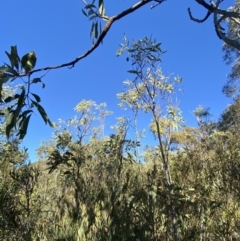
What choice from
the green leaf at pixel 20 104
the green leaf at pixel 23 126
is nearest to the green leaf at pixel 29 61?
the green leaf at pixel 20 104

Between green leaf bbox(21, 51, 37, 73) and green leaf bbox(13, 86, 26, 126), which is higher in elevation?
green leaf bbox(21, 51, 37, 73)

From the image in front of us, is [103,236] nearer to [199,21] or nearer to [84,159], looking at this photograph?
[84,159]

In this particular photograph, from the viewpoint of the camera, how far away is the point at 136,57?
11.5ft

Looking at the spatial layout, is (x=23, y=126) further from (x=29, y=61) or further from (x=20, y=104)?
(x=29, y=61)

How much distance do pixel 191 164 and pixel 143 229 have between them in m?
1.13

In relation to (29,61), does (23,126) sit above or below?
below

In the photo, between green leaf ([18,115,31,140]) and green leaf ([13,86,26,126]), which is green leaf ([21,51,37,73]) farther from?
green leaf ([18,115,31,140])

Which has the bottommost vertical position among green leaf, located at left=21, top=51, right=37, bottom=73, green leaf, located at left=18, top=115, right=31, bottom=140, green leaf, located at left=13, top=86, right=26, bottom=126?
green leaf, located at left=18, top=115, right=31, bottom=140

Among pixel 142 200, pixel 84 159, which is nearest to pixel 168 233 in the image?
pixel 142 200

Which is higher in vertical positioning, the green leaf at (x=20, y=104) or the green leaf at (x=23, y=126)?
the green leaf at (x=20, y=104)

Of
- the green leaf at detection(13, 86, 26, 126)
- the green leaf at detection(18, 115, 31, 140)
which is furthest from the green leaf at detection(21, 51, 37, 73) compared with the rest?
the green leaf at detection(18, 115, 31, 140)

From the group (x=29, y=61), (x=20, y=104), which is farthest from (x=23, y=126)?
(x=29, y=61)

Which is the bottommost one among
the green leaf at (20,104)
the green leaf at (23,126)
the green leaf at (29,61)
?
the green leaf at (23,126)

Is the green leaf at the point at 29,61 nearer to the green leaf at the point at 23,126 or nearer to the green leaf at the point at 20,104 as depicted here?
the green leaf at the point at 20,104
